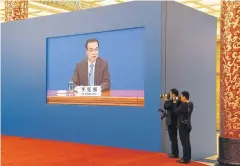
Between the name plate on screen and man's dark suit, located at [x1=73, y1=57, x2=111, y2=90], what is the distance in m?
0.09

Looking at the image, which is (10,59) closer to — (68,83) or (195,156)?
(68,83)

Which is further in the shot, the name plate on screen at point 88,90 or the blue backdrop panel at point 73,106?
the name plate on screen at point 88,90

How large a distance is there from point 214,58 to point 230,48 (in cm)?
303

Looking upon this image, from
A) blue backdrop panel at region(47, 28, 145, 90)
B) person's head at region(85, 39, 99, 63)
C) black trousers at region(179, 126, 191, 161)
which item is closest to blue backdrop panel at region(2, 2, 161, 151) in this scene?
blue backdrop panel at region(47, 28, 145, 90)

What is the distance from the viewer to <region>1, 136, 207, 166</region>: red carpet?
6.73 metres

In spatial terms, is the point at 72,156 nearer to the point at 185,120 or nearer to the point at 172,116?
the point at 172,116

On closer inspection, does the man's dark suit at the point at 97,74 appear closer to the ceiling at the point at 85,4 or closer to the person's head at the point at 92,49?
the person's head at the point at 92,49

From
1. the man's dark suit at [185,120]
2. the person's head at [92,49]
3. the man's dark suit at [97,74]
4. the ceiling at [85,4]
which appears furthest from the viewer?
the ceiling at [85,4]

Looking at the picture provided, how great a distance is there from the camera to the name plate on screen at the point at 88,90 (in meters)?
8.86

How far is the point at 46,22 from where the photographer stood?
392 inches

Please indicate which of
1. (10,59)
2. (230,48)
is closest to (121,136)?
(230,48)

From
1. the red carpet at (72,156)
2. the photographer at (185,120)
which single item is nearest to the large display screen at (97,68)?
the red carpet at (72,156)

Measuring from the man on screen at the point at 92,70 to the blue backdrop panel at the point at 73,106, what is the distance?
16.4 inches

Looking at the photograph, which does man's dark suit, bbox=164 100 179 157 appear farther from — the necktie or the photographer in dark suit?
the necktie
